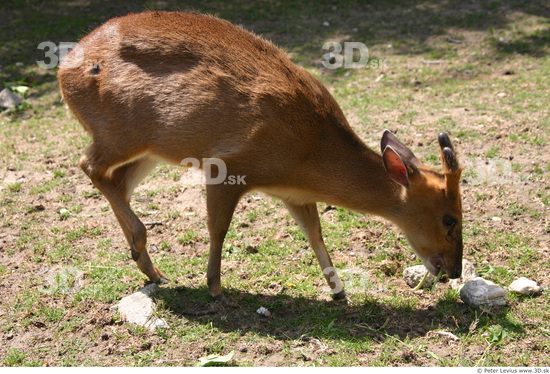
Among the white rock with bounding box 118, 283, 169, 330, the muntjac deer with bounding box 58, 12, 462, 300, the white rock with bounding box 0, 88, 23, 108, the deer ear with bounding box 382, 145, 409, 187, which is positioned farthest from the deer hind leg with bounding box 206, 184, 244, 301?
the white rock with bounding box 0, 88, 23, 108

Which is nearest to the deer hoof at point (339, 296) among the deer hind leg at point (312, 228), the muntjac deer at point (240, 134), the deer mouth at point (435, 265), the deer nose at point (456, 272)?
the muntjac deer at point (240, 134)

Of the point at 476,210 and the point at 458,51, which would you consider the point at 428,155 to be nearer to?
the point at 476,210

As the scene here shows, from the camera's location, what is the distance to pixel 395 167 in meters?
4.19

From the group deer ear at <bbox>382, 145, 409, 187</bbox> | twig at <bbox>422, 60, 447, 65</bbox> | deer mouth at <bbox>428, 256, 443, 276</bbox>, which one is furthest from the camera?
twig at <bbox>422, 60, 447, 65</bbox>

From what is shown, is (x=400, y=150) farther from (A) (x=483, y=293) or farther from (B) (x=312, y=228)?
(A) (x=483, y=293)

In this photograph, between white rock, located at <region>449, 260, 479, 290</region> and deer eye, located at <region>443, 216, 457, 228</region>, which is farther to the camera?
white rock, located at <region>449, 260, 479, 290</region>

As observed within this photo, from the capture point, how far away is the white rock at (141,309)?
4.21 meters

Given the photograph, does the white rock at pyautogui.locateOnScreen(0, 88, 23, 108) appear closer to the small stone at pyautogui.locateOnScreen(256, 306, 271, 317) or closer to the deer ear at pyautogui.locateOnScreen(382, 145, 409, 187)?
the small stone at pyautogui.locateOnScreen(256, 306, 271, 317)

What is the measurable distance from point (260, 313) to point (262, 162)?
114cm

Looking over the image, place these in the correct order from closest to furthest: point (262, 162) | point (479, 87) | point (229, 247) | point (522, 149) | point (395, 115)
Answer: point (262, 162), point (229, 247), point (522, 149), point (395, 115), point (479, 87)

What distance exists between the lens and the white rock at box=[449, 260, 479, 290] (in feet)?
15.2

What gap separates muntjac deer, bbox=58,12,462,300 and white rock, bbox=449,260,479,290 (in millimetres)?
362

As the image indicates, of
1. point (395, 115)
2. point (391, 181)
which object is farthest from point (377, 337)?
point (395, 115)

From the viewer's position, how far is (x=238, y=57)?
446 cm
